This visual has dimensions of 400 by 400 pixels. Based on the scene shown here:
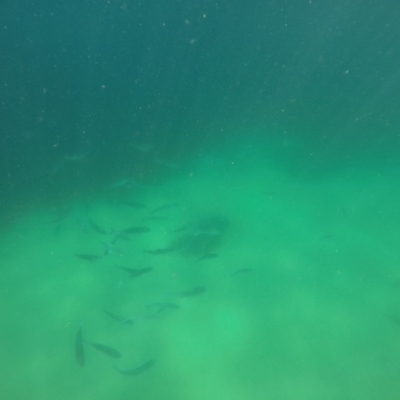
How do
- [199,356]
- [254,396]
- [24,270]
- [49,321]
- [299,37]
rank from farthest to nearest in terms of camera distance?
[299,37] < [24,270] < [49,321] < [199,356] < [254,396]

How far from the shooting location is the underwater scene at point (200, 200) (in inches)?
259

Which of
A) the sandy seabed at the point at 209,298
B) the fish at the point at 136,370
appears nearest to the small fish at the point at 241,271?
the sandy seabed at the point at 209,298

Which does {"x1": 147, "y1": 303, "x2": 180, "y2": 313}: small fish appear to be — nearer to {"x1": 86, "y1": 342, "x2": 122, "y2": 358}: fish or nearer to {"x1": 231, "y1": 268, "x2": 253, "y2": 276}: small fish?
{"x1": 86, "y1": 342, "x2": 122, "y2": 358}: fish

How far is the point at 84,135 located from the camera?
14.3 meters

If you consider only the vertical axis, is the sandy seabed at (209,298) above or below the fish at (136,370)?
above

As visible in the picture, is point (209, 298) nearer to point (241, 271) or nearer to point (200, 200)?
point (241, 271)

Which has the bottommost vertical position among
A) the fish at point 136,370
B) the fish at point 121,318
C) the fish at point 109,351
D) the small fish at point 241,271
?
the fish at point 136,370

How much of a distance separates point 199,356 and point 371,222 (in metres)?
9.41

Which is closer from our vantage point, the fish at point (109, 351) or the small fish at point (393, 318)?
the fish at point (109, 351)

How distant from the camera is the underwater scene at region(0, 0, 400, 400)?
6566mm

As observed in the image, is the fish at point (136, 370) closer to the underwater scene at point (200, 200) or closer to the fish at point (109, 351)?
the underwater scene at point (200, 200)

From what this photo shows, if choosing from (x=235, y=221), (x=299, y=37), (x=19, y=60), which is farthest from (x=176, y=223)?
(x=299, y=37)

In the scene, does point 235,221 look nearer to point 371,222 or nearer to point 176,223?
point 176,223

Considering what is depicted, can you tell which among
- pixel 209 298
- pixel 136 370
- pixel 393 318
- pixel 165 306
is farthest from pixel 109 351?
pixel 393 318
